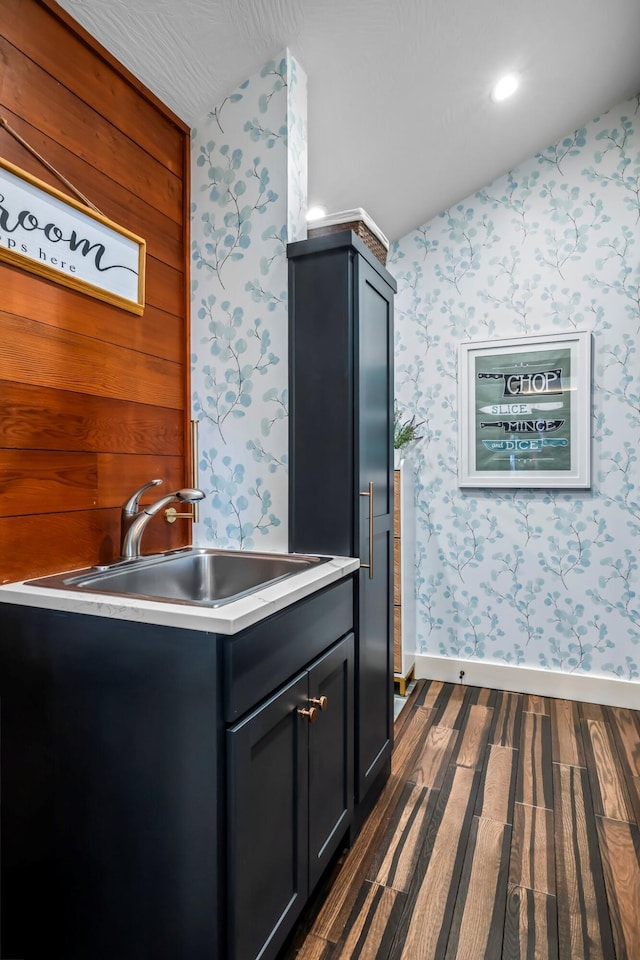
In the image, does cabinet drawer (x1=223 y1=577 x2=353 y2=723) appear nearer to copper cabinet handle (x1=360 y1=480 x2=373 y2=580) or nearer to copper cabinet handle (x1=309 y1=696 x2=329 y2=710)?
copper cabinet handle (x1=309 y1=696 x2=329 y2=710)

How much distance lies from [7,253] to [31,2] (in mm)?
649

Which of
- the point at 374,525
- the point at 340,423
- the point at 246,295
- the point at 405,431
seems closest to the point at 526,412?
the point at 405,431

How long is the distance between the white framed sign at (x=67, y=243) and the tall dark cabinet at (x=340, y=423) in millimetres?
508

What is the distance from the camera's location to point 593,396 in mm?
2699

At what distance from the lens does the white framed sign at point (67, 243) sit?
1.26m

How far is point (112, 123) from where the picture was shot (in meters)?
1.59

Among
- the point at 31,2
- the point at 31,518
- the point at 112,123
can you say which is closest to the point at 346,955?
the point at 31,518

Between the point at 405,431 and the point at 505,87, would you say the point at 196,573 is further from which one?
the point at 505,87

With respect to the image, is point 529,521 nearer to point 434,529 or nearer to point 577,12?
point 434,529

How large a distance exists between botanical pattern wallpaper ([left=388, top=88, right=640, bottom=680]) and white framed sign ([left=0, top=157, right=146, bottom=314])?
179 centimetres

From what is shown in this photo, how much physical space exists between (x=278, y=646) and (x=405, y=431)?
1986mm

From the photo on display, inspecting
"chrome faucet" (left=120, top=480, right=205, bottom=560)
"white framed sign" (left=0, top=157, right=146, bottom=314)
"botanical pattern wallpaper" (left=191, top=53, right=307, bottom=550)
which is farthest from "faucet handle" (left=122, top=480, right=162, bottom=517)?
"white framed sign" (left=0, top=157, right=146, bottom=314)

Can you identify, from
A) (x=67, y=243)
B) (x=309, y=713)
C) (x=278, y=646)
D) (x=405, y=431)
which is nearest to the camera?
(x=278, y=646)

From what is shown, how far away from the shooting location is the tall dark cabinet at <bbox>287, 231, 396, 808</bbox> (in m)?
1.69
